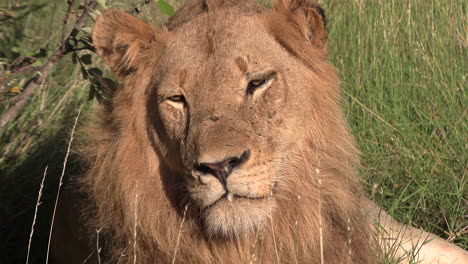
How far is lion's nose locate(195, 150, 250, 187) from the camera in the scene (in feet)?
8.98

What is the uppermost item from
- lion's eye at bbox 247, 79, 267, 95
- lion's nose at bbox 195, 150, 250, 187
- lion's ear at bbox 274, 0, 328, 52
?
lion's ear at bbox 274, 0, 328, 52

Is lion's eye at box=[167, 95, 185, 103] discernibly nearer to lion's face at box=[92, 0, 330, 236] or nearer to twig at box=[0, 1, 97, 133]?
lion's face at box=[92, 0, 330, 236]

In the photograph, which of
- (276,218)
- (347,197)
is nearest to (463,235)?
(347,197)

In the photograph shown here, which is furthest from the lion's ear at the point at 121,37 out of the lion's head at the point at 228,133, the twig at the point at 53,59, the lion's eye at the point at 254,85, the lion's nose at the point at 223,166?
the lion's nose at the point at 223,166

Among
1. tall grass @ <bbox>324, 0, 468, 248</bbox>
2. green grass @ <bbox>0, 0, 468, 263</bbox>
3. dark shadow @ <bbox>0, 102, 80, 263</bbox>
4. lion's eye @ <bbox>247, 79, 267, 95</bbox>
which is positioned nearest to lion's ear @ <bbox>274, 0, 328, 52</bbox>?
lion's eye @ <bbox>247, 79, 267, 95</bbox>

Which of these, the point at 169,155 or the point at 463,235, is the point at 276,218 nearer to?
the point at 169,155

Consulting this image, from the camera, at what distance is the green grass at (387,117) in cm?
429

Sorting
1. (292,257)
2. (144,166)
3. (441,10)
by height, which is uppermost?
(441,10)

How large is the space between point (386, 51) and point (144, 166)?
2.51m

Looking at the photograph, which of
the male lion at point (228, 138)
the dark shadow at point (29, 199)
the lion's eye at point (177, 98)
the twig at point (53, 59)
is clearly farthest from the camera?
the dark shadow at point (29, 199)

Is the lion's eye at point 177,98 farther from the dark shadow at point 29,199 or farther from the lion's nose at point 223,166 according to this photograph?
the dark shadow at point 29,199

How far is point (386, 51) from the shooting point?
5.30m

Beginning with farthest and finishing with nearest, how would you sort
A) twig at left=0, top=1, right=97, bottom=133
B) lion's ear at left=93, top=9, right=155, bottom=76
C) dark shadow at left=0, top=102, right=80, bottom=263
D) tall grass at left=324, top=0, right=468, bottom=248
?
dark shadow at left=0, top=102, right=80, bottom=263
tall grass at left=324, top=0, right=468, bottom=248
twig at left=0, top=1, right=97, bottom=133
lion's ear at left=93, top=9, right=155, bottom=76

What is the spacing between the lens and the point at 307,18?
10.5 feet
